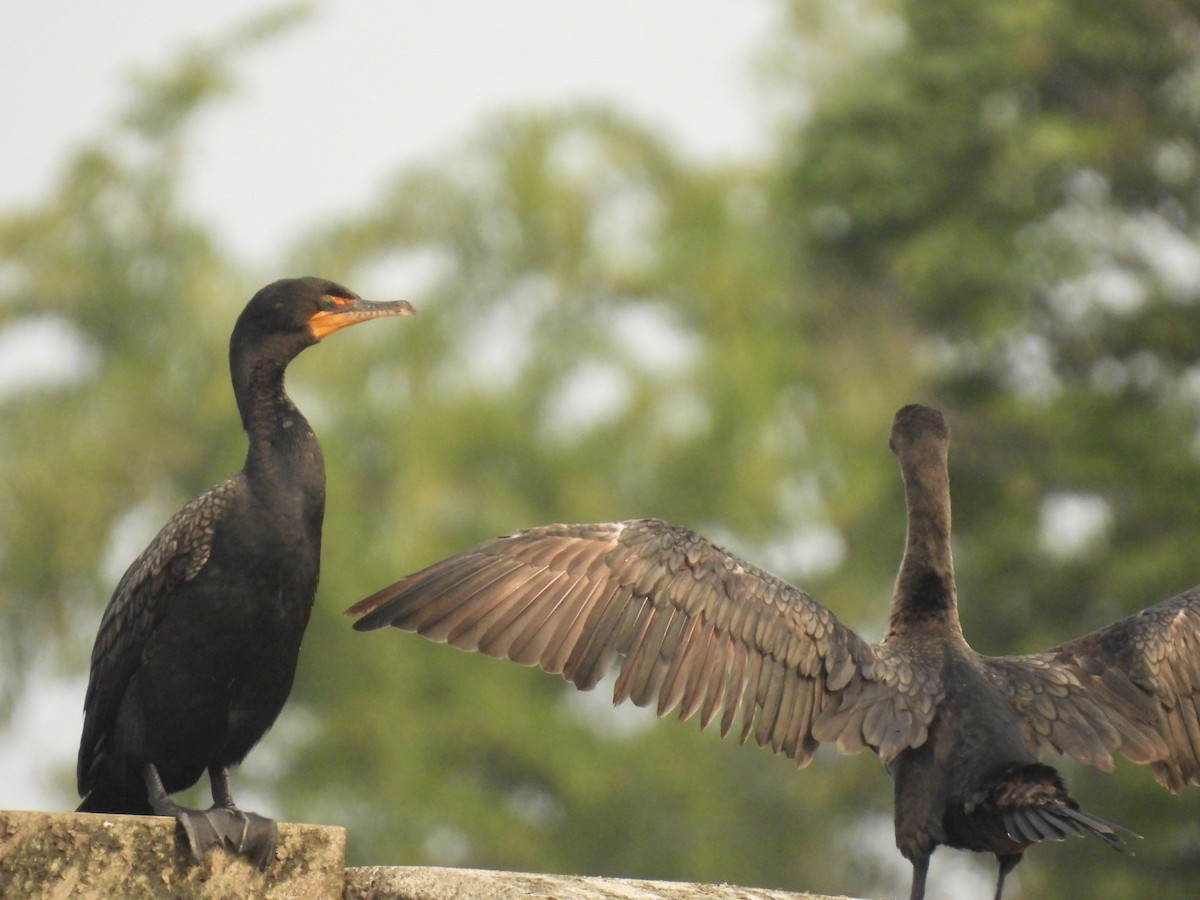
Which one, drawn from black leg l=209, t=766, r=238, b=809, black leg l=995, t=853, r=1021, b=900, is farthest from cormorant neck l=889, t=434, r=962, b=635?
black leg l=209, t=766, r=238, b=809

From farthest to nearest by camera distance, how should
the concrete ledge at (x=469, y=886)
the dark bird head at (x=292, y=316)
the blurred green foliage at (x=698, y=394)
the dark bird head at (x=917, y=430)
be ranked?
1. the blurred green foliage at (x=698, y=394)
2. the dark bird head at (x=917, y=430)
3. the dark bird head at (x=292, y=316)
4. the concrete ledge at (x=469, y=886)

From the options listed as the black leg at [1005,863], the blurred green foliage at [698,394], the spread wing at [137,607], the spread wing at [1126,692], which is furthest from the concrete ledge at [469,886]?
the blurred green foliage at [698,394]

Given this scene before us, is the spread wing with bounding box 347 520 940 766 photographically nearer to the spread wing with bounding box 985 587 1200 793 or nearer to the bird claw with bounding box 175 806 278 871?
the spread wing with bounding box 985 587 1200 793

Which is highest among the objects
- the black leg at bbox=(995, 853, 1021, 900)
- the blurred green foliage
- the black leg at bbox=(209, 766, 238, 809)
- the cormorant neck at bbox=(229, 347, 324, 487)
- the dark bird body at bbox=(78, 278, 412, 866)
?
the blurred green foliage

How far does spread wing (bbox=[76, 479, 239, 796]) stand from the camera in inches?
251

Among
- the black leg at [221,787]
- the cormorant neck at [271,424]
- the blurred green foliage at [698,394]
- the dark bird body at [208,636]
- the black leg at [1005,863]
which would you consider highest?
the blurred green foliage at [698,394]

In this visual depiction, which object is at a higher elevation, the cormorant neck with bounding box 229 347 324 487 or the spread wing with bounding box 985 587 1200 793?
the cormorant neck with bounding box 229 347 324 487

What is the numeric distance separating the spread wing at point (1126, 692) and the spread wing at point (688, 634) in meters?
0.45

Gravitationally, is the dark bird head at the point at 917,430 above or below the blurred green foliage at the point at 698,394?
below

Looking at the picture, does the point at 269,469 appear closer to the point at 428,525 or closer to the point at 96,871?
the point at 96,871

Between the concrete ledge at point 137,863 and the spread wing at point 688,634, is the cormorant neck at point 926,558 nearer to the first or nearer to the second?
the spread wing at point 688,634

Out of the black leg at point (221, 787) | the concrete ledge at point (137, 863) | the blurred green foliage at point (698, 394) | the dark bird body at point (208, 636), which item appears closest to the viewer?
the concrete ledge at point (137, 863)

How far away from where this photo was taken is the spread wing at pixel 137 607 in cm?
638

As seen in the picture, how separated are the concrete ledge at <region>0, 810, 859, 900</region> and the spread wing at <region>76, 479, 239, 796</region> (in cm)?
109
